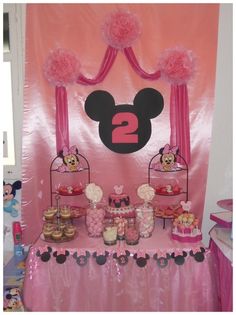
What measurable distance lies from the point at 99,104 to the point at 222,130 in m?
0.96

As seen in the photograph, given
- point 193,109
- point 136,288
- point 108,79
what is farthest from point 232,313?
point 108,79

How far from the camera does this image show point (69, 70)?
253cm

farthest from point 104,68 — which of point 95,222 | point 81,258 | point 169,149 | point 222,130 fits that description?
point 81,258

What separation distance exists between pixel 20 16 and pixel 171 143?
149 centimetres

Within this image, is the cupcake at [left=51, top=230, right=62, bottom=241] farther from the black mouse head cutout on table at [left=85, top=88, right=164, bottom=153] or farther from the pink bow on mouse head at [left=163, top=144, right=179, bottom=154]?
the pink bow on mouse head at [left=163, top=144, right=179, bottom=154]

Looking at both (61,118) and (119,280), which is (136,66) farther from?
(119,280)

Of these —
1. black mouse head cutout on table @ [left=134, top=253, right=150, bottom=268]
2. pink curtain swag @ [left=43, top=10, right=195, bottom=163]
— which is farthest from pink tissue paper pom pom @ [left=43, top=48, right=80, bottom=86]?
black mouse head cutout on table @ [left=134, top=253, right=150, bottom=268]

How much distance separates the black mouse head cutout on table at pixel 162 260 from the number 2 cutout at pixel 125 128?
904mm

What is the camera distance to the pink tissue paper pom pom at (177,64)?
2502 mm

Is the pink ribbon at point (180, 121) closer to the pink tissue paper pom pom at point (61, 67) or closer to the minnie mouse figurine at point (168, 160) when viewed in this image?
the minnie mouse figurine at point (168, 160)

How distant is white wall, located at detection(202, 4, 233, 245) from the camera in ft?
8.57

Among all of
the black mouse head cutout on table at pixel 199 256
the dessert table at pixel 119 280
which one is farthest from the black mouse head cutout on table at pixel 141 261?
the black mouse head cutout on table at pixel 199 256

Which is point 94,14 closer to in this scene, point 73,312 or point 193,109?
point 193,109

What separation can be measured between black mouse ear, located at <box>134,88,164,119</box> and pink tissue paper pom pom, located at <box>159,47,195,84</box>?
169 millimetres
